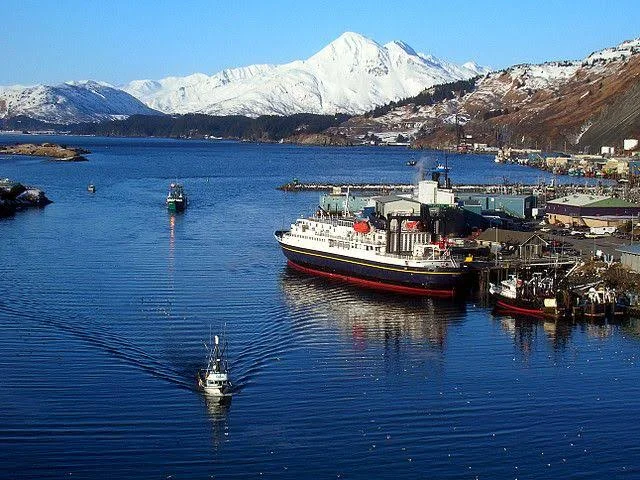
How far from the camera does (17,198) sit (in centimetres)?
3512

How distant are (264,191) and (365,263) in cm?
2406

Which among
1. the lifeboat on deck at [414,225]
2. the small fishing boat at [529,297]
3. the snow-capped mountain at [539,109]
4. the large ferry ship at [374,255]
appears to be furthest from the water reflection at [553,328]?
the snow-capped mountain at [539,109]

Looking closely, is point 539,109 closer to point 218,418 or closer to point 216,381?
point 216,381

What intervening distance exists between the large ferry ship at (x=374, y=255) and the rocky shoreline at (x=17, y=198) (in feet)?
43.8

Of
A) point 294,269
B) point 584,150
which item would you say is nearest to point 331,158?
point 584,150

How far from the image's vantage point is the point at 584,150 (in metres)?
71.6

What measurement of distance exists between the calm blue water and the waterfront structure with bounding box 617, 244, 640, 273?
275 cm

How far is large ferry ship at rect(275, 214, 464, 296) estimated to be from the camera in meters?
19.3

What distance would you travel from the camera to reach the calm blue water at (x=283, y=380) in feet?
35.0

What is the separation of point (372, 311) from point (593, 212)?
37.7ft

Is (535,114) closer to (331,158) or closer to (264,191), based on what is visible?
(331,158)

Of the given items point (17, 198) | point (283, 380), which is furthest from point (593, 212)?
point (17, 198)

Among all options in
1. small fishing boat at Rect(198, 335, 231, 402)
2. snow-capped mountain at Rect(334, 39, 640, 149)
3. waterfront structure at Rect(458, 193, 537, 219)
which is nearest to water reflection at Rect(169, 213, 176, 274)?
waterfront structure at Rect(458, 193, 537, 219)

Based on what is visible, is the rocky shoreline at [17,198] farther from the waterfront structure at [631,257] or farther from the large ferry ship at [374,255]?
the waterfront structure at [631,257]
